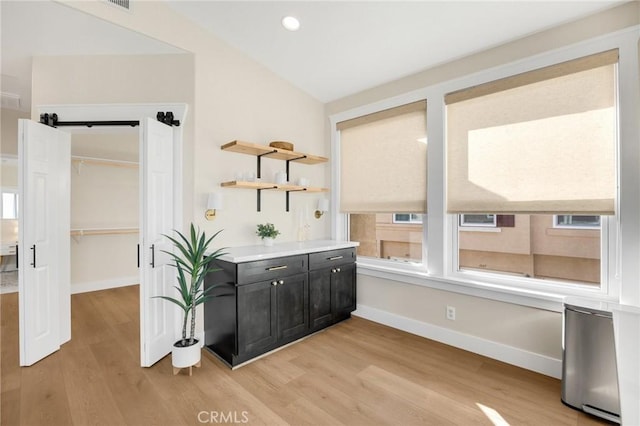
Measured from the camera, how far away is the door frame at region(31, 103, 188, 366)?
2672 millimetres

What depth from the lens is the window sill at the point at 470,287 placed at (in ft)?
7.62

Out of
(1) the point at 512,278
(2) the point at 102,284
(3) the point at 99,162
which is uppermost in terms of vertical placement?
(3) the point at 99,162

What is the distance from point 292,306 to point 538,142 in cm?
255

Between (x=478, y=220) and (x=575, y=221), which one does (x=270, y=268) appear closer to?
(x=478, y=220)

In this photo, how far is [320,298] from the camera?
10.1 ft

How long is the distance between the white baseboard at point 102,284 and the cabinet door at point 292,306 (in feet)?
12.5

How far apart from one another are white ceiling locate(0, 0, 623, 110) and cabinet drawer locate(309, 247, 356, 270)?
2.01m

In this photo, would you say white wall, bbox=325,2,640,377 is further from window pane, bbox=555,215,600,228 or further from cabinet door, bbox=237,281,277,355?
cabinet door, bbox=237,281,277,355

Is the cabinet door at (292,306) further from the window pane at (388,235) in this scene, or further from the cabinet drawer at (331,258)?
the window pane at (388,235)

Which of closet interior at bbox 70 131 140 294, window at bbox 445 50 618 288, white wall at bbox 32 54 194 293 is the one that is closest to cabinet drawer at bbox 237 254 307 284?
white wall at bbox 32 54 194 293

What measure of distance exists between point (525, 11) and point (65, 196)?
429cm

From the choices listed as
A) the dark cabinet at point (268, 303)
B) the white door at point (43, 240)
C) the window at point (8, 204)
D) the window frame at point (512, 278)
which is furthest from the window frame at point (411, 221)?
the window at point (8, 204)

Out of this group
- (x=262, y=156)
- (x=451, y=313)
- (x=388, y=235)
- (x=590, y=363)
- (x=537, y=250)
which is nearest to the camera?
(x=590, y=363)

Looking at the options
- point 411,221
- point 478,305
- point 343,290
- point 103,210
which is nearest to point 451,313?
point 478,305
